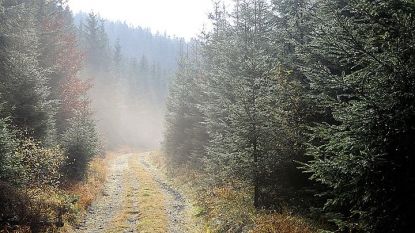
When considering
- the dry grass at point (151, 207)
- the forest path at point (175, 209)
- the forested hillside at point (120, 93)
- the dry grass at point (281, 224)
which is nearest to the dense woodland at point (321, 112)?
the dry grass at point (281, 224)

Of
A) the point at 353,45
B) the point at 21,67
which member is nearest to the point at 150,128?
the point at 21,67

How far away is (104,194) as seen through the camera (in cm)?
2269

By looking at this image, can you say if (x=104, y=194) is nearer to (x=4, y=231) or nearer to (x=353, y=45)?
(x=4, y=231)

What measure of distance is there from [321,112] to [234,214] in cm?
602

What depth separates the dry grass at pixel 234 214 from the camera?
1231 centimetres

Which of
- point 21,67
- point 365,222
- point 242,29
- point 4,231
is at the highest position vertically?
point 242,29

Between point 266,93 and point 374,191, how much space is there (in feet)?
27.3

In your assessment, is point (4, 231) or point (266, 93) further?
point (266, 93)

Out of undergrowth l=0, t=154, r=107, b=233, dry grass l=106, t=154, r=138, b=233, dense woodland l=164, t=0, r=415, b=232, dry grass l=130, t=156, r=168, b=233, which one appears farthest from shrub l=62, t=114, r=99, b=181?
dense woodland l=164, t=0, r=415, b=232

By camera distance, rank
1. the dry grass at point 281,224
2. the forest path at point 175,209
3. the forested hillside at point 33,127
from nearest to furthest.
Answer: the dry grass at point 281,224 < the forested hillside at point 33,127 < the forest path at point 175,209

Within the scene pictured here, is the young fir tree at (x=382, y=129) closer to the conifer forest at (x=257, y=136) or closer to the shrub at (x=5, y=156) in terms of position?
the conifer forest at (x=257, y=136)

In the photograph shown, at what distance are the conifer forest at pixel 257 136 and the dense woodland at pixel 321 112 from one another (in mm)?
42

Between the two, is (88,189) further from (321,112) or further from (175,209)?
(321,112)

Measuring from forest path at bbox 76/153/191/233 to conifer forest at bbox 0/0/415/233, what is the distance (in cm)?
11
